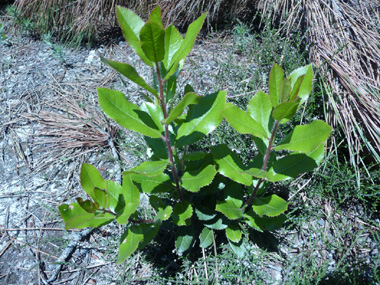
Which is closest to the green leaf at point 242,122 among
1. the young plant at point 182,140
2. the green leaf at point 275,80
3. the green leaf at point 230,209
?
the young plant at point 182,140

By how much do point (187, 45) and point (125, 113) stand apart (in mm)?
294

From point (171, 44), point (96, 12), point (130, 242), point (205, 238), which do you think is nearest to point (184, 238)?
point (205, 238)

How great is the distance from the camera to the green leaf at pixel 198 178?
1002 mm

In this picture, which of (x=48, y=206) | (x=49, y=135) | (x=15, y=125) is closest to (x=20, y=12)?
(x=15, y=125)

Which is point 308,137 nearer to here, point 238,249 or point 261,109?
point 261,109

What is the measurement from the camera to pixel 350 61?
157 centimetres

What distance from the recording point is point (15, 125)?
1.98 m

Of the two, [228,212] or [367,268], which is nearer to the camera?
[228,212]

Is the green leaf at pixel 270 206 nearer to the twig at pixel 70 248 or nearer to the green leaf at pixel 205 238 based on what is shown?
the green leaf at pixel 205 238

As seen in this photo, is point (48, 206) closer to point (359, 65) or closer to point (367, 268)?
point (367, 268)

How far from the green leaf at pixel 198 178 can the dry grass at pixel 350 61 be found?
82 centimetres

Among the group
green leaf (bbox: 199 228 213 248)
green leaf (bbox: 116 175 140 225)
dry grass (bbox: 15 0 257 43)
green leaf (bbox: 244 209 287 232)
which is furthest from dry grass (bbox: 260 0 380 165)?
green leaf (bbox: 116 175 140 225)

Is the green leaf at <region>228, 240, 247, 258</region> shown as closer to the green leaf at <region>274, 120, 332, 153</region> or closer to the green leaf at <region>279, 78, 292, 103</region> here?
the green leaf at <region>274, 120, 332, 153</region>

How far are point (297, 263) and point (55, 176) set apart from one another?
4.37ft
